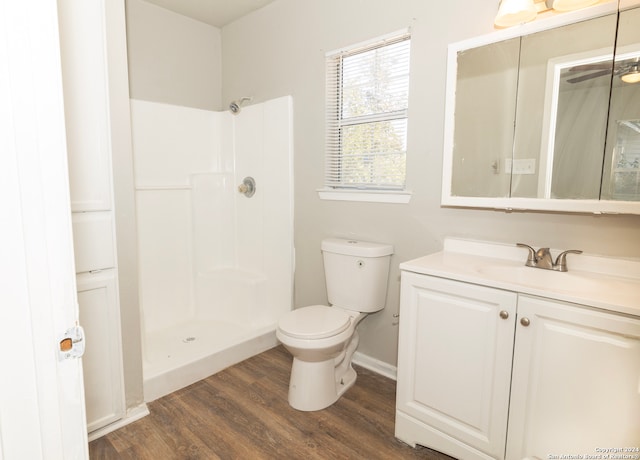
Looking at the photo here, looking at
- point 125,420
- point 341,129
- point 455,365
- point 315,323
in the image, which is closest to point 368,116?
point 341,129

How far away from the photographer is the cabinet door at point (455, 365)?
4.41 feet

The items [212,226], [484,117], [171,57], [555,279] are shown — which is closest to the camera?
[555,279]

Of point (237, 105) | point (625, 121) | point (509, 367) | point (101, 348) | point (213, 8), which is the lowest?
point (101, 348)

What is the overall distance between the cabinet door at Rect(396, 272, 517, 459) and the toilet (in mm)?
408

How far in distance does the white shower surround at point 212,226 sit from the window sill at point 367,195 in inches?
13.8

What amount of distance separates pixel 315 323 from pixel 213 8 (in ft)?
7.98

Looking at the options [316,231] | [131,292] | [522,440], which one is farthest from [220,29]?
[522,440]

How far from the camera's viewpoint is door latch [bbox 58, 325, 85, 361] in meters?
0.62

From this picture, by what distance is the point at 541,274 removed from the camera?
1.50 m

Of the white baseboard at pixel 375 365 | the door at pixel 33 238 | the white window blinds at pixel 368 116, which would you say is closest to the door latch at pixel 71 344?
the door at pixel 33 238

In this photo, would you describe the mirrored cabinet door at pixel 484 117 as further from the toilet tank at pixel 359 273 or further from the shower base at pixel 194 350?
the shower base at pixel 194 350

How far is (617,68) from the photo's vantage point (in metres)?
1.41

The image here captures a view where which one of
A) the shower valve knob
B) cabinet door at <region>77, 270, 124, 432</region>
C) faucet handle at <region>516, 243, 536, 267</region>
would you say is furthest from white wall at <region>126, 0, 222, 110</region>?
faucet handle at <region>516, 243, 536, 267</region>

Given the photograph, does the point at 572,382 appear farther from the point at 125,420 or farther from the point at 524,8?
the point at 125,420
